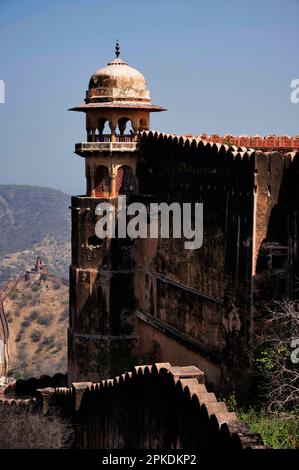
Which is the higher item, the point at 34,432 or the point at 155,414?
the point at 155,414

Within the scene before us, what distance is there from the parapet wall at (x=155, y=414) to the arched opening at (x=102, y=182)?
498 cm

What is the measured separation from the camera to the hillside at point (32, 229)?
384 ft

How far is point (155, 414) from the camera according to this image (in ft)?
55.1

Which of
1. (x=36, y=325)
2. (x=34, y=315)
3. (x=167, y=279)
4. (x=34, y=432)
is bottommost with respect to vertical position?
(x=36, y=325)

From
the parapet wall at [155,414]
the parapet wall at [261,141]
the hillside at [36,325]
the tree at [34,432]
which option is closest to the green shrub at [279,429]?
the parapet wall at [155,414]

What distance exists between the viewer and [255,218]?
58.4 ft

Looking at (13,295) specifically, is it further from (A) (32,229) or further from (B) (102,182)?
(A) (32,229)

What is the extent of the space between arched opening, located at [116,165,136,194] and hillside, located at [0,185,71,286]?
8030cm

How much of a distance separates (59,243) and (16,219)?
17.2 m

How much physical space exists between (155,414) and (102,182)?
9395 millimetres

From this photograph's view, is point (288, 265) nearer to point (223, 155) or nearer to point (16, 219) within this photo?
point (223, 155)

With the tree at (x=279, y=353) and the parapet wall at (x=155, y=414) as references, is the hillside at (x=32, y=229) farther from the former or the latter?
the tree at (x=279, y=353)

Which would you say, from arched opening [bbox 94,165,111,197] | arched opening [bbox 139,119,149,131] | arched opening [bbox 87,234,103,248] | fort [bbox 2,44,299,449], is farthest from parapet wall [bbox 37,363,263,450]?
arched opening [bbox 139,119,149,131]

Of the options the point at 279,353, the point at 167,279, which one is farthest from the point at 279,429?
the point at 167,279
